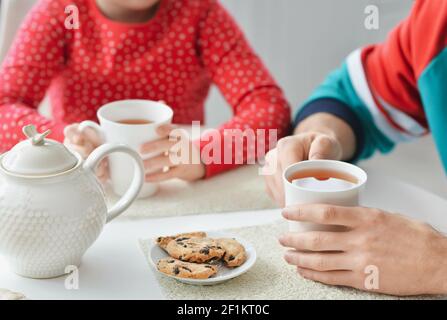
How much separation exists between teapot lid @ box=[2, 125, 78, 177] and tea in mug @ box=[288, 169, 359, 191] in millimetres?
281

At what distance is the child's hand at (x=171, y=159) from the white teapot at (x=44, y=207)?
0.26 meters

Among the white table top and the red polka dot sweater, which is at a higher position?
the red polka dot sweater

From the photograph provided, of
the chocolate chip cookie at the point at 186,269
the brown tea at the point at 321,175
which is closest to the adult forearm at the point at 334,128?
the brown tea at the point at 321,175

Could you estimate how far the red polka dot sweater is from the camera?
127 cm

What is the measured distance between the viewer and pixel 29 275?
77 cm

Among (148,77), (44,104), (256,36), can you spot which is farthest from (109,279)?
(256,36)

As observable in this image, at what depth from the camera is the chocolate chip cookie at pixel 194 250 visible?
2.57 feet

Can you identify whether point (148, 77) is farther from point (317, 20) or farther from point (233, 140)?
point (317, 20)

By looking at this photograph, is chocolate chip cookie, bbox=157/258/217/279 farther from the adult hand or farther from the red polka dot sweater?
the red polka dot sweater

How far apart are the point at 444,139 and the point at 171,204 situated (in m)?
0.56

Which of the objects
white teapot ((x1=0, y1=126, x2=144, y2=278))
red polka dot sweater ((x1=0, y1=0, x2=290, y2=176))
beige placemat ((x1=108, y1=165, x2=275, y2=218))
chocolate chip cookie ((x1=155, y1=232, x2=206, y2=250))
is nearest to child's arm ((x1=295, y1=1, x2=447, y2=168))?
red polka dot sweater ((x1=0, y1=0, x2=290, y2=176))

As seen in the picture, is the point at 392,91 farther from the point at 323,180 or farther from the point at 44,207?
the point at 44,207

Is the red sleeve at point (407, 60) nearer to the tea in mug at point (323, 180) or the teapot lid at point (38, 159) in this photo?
the tea in mug at point (323, 180)

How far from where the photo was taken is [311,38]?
230cm
